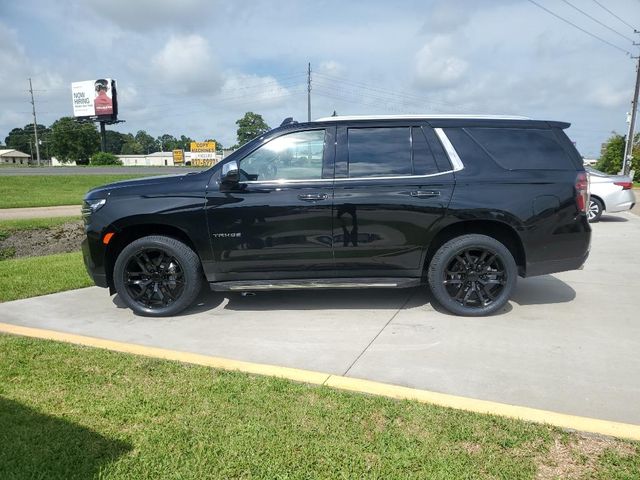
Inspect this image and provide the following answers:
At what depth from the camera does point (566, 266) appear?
4809 millimetres

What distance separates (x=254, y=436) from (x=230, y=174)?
256cm

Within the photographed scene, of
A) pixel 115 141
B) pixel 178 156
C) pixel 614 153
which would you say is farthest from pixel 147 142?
pixel 614 153

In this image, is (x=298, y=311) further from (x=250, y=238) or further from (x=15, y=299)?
(x=15, y=299)

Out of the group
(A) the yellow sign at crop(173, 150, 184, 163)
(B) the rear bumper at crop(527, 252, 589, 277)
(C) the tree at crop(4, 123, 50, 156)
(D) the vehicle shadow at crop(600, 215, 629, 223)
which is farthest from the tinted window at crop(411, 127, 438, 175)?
(C) the tree at crop(4, 123, 50, 156)

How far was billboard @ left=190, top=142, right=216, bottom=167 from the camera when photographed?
68812 millimetres

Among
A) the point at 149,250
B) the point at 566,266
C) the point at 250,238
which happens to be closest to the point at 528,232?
the point at 566,266

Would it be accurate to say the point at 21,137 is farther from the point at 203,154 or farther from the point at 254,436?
the point at 254,436

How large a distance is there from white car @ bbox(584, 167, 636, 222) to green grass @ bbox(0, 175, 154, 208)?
16.9 meters

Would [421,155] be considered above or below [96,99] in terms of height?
below

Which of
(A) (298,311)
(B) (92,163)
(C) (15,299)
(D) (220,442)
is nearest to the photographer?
(D) (220,442)

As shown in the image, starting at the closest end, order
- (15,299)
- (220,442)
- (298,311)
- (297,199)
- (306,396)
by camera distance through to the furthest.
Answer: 1. (220,442)
2. (306,396)
3. (297,199)
4. (298,311)
5. (15,299)

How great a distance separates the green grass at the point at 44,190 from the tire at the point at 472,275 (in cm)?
1646

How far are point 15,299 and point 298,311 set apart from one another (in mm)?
3259

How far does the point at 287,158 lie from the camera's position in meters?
4.80
